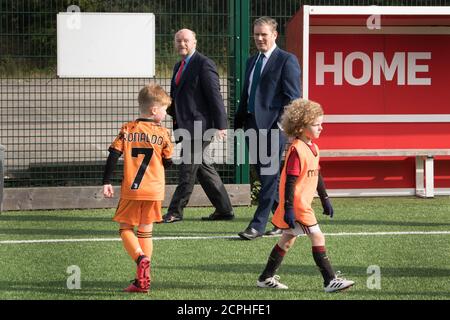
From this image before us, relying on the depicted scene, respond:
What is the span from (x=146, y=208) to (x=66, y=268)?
1032mm

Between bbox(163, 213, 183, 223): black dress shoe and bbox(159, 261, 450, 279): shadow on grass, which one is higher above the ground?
bbox(163, 213, 183, 223): black dress shoe

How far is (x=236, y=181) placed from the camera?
11570 millimetres

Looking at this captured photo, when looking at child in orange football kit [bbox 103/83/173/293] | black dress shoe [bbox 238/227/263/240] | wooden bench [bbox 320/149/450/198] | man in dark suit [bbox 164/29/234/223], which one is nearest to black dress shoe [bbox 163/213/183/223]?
man in dark suit [bbox 164/29/234/223]

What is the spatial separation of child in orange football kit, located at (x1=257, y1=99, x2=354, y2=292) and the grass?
0.47 ft

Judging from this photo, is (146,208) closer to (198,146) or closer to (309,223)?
(309,223)

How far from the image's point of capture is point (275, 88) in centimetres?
884

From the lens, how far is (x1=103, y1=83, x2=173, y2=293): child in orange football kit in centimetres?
652

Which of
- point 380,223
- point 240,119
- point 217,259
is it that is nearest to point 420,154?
point 380,223

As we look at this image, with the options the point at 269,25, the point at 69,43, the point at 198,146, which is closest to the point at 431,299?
the point at 269,25

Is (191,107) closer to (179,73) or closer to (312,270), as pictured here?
(179,73)

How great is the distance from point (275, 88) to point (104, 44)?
3.21 meters

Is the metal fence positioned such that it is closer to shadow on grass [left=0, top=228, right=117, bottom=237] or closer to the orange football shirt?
shadow on grass [left=0, top=228, right=117, bottom=237]

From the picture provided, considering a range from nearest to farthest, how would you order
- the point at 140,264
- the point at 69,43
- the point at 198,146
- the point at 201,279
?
1. the point at 140,264
2. the point at 201,279
3. the point at 198,146
4. the point at 69,43
